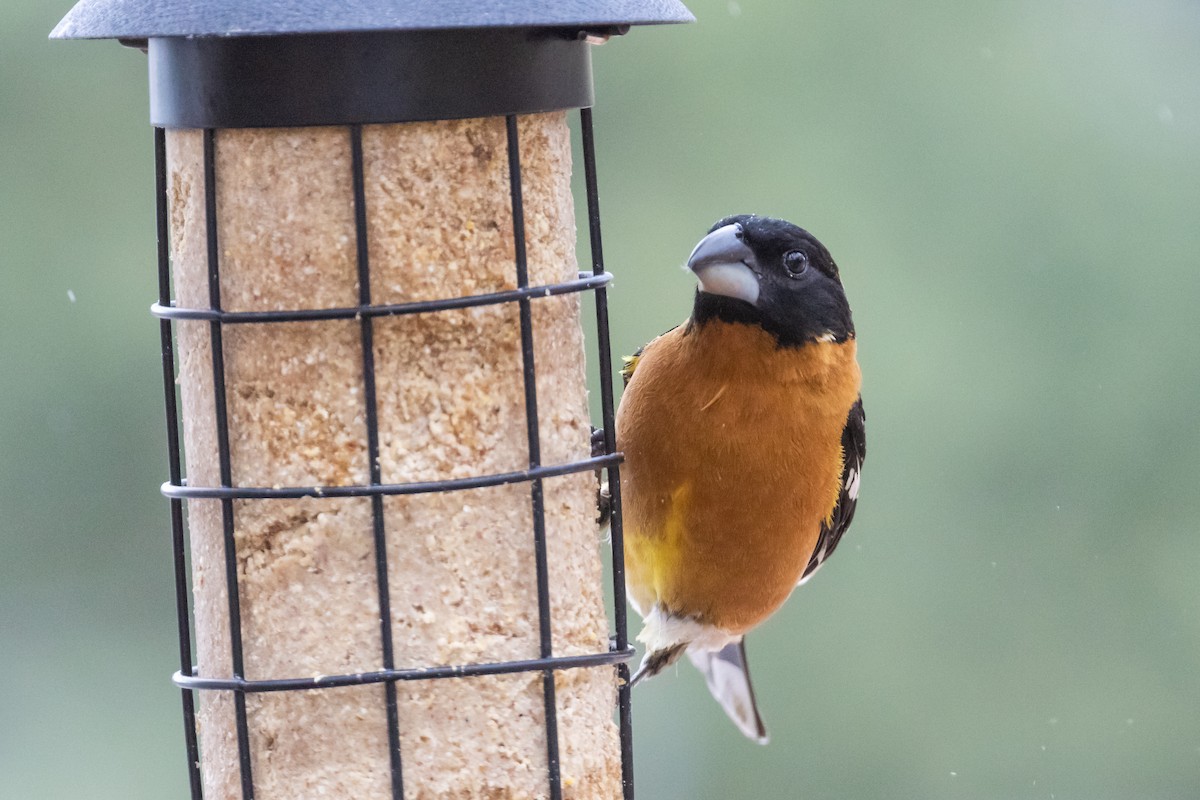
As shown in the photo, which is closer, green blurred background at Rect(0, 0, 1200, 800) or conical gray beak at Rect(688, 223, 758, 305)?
conical gray beak at Rect(688, 223, 758, 305)

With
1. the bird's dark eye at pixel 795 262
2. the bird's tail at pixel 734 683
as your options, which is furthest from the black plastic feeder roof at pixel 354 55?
the bird's tail at pixel 734 683

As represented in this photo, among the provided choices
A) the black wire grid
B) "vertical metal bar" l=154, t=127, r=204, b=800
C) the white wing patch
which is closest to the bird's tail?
the white wing patch

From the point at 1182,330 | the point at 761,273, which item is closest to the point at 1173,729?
the point at 1182,330

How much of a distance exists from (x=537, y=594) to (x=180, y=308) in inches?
29.3

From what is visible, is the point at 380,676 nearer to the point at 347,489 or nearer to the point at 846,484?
the point at 347,489

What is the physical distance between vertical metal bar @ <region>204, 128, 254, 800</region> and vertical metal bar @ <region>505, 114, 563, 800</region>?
47 centimetres

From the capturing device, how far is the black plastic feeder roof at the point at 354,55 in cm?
237

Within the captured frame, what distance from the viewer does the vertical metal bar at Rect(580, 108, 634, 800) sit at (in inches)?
114

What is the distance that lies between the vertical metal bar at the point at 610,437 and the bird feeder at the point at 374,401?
0.09m

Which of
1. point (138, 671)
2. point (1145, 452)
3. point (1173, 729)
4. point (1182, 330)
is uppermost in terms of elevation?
point (1182, 330)

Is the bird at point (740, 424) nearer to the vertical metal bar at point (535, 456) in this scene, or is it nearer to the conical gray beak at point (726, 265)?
the conical gray beak at point (726, 265)

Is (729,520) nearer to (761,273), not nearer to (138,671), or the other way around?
(761,273)

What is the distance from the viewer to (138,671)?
931cm

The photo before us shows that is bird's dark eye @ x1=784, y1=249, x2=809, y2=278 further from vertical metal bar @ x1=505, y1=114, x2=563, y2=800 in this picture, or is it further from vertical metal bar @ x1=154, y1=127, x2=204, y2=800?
vertical metal bar @ x1=154, y1=127, x2=204, y2=800
